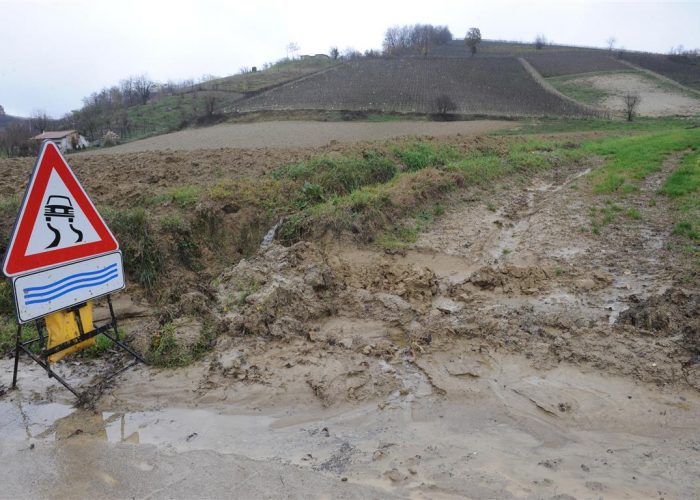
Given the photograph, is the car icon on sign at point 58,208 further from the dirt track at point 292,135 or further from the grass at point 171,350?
the dirt track at point 292,135

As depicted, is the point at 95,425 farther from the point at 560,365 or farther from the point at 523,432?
the point at 560,365

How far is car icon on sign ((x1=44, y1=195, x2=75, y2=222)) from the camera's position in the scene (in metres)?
4.07

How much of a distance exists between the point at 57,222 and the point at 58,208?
0.12 m

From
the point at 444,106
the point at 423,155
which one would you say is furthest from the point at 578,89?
the point at 423,155

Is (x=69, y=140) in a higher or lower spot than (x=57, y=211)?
higher

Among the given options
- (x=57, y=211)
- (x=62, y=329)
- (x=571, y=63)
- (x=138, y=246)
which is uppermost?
(x=571, y=63)

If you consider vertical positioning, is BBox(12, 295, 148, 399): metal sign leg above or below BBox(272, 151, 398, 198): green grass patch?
below

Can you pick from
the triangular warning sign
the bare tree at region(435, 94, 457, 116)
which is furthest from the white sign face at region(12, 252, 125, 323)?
the bare tree at region(435, 94, 457, 116)

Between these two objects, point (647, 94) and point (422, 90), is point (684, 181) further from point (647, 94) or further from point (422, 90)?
point (647, 94)

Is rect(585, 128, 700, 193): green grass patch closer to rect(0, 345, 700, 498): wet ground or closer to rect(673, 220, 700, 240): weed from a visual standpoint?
rect(673, 220, 700, 240): weed

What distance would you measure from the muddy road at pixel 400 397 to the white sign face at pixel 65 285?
2.83ft

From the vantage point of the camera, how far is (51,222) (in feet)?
13.5

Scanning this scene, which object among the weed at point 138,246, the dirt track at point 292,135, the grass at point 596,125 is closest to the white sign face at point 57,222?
the weed at point 138,246

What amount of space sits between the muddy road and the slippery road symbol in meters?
1.45
